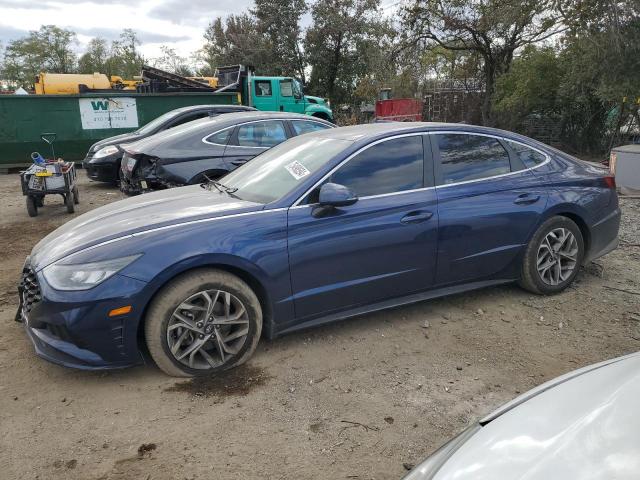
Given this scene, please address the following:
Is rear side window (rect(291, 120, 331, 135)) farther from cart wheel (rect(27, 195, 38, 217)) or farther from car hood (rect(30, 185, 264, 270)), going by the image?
cart wheel (rect(27, 195, 38, 217))

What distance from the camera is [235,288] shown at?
3166 mm

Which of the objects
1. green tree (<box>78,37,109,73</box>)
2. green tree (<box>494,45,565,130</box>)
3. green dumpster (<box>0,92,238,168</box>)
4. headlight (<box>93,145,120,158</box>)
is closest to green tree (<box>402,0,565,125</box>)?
green tree (<box>494,45,565,130</box>)

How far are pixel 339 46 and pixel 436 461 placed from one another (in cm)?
3066

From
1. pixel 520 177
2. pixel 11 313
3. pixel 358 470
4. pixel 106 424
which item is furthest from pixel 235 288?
pixel 520 177

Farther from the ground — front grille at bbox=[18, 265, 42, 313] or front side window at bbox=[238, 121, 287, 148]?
front side window at bbox=[238, 121, 287, 148]

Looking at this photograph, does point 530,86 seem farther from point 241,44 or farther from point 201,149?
point 241,44

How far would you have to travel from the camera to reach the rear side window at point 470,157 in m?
3.92

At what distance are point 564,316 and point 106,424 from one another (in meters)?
3.42

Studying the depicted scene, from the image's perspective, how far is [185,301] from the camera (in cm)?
305

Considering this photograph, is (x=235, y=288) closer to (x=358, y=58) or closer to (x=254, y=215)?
(x=254, y=215)

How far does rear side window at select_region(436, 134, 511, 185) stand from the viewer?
12.9 ft

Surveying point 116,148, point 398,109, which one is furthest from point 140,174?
point 398,109

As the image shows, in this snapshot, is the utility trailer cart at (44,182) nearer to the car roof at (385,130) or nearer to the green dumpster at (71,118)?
the car roof at (385,130)

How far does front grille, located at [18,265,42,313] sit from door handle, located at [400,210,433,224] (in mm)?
2434
